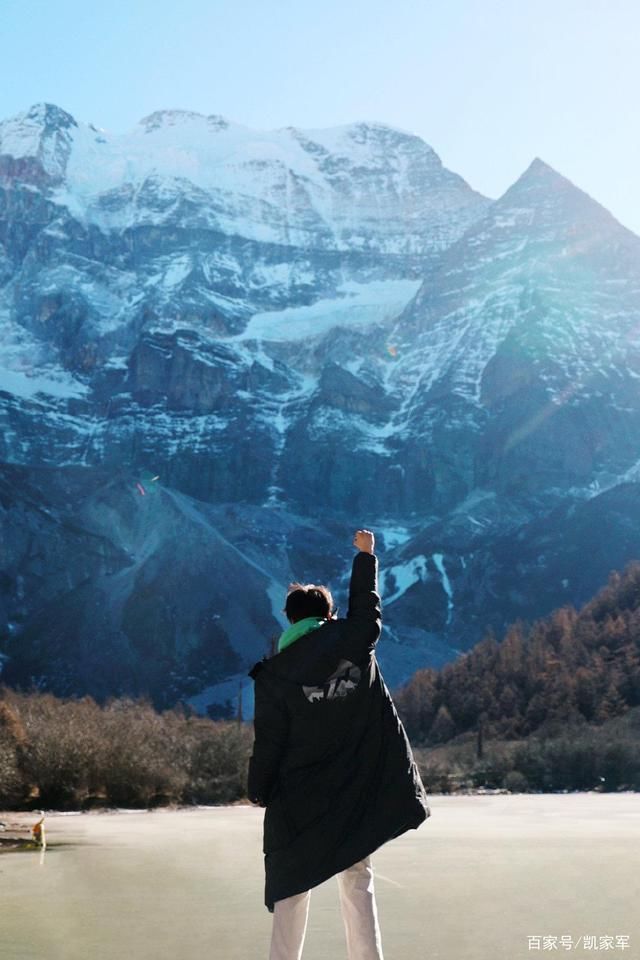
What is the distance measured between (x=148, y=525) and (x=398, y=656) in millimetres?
32068

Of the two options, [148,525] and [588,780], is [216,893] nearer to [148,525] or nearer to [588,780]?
[588,780]

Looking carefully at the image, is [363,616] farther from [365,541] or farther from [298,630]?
[365,541]

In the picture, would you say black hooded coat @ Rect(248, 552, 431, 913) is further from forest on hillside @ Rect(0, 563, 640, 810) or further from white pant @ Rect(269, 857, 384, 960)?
forest on hillside @ Rect(0, 563, 640, 810)

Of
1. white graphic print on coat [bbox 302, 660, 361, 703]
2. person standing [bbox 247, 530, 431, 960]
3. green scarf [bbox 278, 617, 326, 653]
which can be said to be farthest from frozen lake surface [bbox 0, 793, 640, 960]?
green scarf [bbox 278, 617, 326, 653]

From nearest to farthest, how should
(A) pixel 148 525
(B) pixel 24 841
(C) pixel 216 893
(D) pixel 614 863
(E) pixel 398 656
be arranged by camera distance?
(C) pixel 216 893 < (D) pixel 614 863 < (B) pixel 24 841 < (E) pixel 398 656 < (A) pixel 148 525

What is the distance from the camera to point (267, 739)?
21.1 ft

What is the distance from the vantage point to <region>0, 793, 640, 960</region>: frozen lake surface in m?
9.29

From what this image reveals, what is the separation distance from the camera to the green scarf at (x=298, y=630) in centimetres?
655

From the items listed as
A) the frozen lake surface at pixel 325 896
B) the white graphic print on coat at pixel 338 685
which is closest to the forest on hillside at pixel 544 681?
the frozen lake surface at pixel 325 896

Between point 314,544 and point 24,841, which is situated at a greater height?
point 314,544

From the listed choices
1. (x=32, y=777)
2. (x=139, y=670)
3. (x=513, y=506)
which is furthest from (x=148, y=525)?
(x=32, y=777)

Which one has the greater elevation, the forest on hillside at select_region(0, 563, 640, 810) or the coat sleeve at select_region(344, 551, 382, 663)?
the coat sleeve at select_region(344, 551, 382, 663)

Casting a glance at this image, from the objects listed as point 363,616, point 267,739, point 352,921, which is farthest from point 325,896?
point 363,616

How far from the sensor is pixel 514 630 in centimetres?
8331
